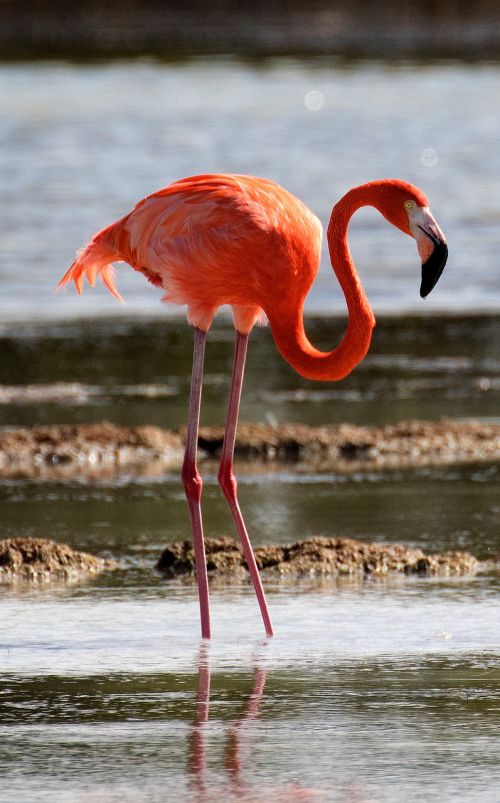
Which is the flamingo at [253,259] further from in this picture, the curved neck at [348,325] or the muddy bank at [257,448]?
the muddy bank at [257,448]

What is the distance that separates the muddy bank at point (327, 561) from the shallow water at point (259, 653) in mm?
107

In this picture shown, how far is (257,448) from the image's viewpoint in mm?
8016

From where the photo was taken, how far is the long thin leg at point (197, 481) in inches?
206

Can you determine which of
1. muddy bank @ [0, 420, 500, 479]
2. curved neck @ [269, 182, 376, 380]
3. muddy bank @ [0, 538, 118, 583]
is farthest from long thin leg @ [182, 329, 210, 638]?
muddy bank @ [0, 420, 500, 479]

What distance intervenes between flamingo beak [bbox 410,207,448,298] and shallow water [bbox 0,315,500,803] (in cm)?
103

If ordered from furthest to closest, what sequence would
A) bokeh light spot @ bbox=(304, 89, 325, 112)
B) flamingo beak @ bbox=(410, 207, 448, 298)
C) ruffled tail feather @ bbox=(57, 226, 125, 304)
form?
bokeh light spot @ bbox=(304, 89, 325, 112)
ruffled tail feather @ bbox=(57, 226, 125, 304)
flamingo beak @ bbox=(410, 207, 448, 298)

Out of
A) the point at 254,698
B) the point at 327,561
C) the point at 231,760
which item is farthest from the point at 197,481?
the point at 231,760

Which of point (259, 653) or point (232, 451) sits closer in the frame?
point (259, 653)

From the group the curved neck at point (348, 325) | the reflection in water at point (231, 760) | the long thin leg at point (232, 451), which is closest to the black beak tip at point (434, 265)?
the curved neck at point (348, 325)

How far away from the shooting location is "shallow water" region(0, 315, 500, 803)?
3.82 meters

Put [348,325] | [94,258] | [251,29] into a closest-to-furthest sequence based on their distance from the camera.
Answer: [348,325]
[94,258]
[251,29]

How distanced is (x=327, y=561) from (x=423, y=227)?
1.26 meters

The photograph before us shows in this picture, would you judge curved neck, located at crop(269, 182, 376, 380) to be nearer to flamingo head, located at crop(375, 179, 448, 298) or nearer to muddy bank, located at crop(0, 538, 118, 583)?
flamingo head, located at crop(375, 179, 448, 298)

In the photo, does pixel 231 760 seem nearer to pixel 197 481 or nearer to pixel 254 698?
pixel 254 698
